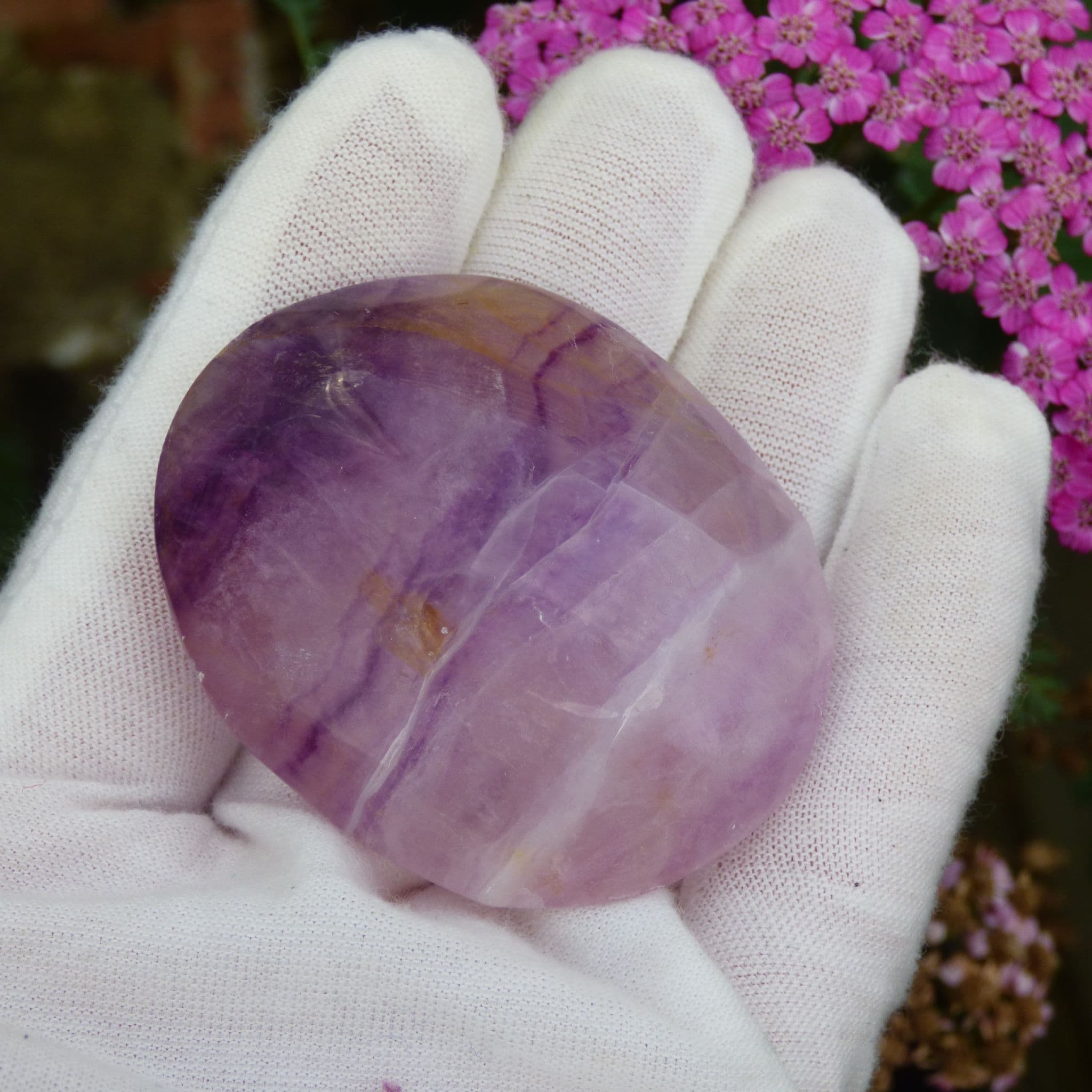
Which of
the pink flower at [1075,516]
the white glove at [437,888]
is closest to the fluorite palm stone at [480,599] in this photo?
the white glove at [437,888]

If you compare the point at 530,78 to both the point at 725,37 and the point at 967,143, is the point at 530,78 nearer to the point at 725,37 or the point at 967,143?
the point at 725,37

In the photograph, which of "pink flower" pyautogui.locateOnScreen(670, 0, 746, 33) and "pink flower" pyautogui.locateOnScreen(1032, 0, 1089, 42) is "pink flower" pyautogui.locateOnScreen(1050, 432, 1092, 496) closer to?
"pink flower" pyautogui.locateOnScreen(1032, 0, 1089, 42)

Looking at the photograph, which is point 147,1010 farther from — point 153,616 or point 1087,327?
point 1087,327

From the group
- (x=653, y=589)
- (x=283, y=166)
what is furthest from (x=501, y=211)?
(x=653, y=589)

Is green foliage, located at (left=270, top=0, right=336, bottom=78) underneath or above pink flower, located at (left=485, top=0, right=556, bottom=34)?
underneath

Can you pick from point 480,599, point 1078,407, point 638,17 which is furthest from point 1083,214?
point 480,599

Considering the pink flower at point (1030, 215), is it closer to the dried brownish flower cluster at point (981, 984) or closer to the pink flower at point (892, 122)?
the pink flower at point (892, 122)

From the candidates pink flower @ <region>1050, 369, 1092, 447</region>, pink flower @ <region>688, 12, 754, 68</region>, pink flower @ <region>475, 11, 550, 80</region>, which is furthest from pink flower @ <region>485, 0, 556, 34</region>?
pink flower @ <region>1050, 369, 1092, 447</region>
